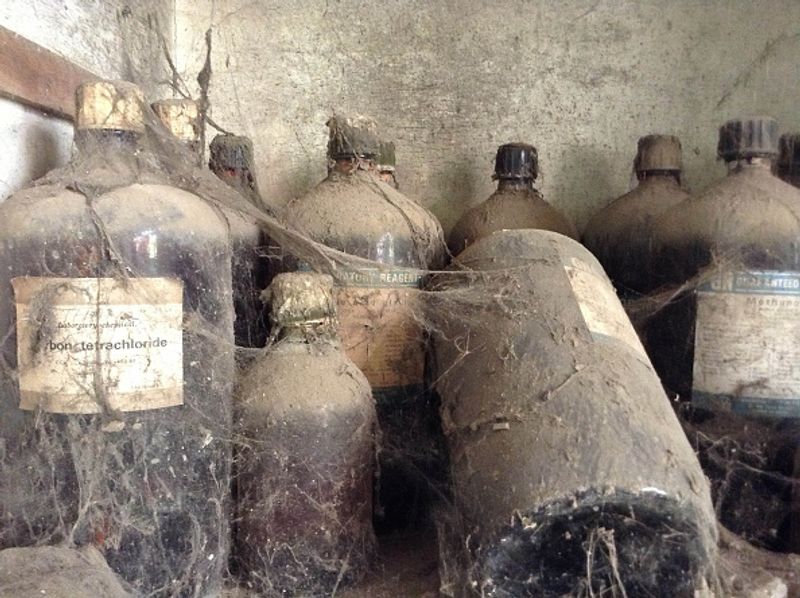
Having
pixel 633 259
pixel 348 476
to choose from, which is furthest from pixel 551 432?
pixel 633 259

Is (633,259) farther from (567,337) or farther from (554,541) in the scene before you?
(554,541)

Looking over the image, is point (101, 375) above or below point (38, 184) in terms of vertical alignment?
below

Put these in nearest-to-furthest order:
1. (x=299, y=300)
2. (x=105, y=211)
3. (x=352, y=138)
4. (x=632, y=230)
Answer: (x=105, y=211), (x=299, y=300), (x=352, y=138), (x=632, y=230)

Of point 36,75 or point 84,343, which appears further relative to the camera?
point 36,75

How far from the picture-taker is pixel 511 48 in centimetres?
130

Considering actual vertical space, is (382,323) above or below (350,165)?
below

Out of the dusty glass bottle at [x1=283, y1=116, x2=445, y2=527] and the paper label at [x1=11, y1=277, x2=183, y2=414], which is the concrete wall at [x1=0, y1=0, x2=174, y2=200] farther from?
the dusty glass bottle at [x1=283, y1=116, x2=445, y2=527]

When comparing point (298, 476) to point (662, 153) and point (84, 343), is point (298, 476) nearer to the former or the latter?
point (84, 343)

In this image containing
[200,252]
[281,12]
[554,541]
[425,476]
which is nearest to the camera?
[554,541]

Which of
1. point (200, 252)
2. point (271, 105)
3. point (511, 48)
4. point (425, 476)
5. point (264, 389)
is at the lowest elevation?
point (425, 476)

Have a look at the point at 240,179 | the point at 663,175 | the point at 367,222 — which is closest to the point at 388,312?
the point at 367,222

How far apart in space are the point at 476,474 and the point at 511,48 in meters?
0.89

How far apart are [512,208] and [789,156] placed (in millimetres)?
402

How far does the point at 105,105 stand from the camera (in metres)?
0.74
